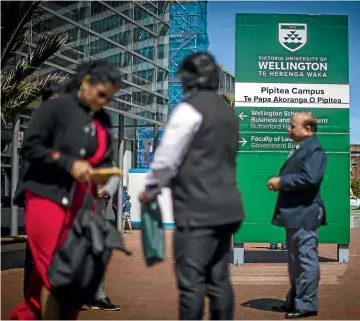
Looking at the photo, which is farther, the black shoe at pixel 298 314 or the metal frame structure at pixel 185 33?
the metal frame structure at pixel 185 33

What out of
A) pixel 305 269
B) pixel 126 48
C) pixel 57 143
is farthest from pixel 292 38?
pixel 126 48

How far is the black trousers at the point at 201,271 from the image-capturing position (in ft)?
12.4

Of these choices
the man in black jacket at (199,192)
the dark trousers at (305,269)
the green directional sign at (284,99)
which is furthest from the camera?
the green directional sign at (284,99)

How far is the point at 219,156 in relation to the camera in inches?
152

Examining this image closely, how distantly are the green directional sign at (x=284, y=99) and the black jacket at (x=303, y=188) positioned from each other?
445 centimetres

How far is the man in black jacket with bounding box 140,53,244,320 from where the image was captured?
3.75m

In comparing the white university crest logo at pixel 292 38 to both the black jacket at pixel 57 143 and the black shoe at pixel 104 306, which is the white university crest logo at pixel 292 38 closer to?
the black shoe at pixel 104 306

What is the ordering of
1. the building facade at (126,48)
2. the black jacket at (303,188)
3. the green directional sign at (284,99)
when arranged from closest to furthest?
the black jacket at (303,188), the green directional sign at (284,99), the building facade at (126,48)

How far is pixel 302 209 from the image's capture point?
6.03 meters

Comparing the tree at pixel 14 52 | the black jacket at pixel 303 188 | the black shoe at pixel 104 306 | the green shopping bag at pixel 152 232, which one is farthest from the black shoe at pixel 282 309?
the tree at pixel 14 52

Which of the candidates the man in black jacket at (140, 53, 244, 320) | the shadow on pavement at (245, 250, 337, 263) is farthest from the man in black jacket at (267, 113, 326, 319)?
Result: the shadow on pavement at (245, 250, 337, 263)

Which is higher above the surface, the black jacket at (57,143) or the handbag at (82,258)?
the black jacket at (57,143)

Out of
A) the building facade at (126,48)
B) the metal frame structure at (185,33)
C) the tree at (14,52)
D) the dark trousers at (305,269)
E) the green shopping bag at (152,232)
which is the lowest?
the dark trousers at (305,269)

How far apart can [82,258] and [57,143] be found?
706mm
